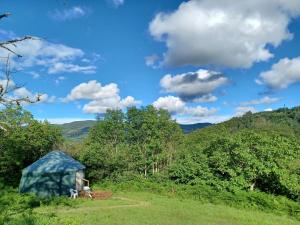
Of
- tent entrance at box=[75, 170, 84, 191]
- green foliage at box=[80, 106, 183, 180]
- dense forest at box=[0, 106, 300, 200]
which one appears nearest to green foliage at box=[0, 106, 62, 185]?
dense forest at box=[0, 106, 300, 200]

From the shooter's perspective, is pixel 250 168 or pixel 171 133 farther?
pixel 171 133

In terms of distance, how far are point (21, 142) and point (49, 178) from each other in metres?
10.1

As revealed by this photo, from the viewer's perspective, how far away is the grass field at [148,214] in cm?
1579

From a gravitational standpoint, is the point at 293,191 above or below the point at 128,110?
below

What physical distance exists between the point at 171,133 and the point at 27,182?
111 feet

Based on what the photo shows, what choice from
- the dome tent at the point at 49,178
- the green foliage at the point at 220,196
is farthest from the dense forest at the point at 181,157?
the dome tent at the point at 49,178

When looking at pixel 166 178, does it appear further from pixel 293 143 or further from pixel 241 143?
pixel 293 143

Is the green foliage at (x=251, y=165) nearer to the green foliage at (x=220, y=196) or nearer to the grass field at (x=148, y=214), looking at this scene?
the green foliage at (x=220, y=196)

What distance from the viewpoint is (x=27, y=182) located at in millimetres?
25297

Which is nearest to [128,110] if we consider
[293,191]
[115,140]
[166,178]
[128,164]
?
[115,140]

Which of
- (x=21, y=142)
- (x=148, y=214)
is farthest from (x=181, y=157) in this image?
(x=148, y=214)

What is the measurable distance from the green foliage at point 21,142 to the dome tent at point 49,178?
Result: 14.9ft

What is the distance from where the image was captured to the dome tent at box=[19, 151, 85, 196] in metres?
24.9

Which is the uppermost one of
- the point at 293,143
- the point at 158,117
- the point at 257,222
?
the point at 158,117
